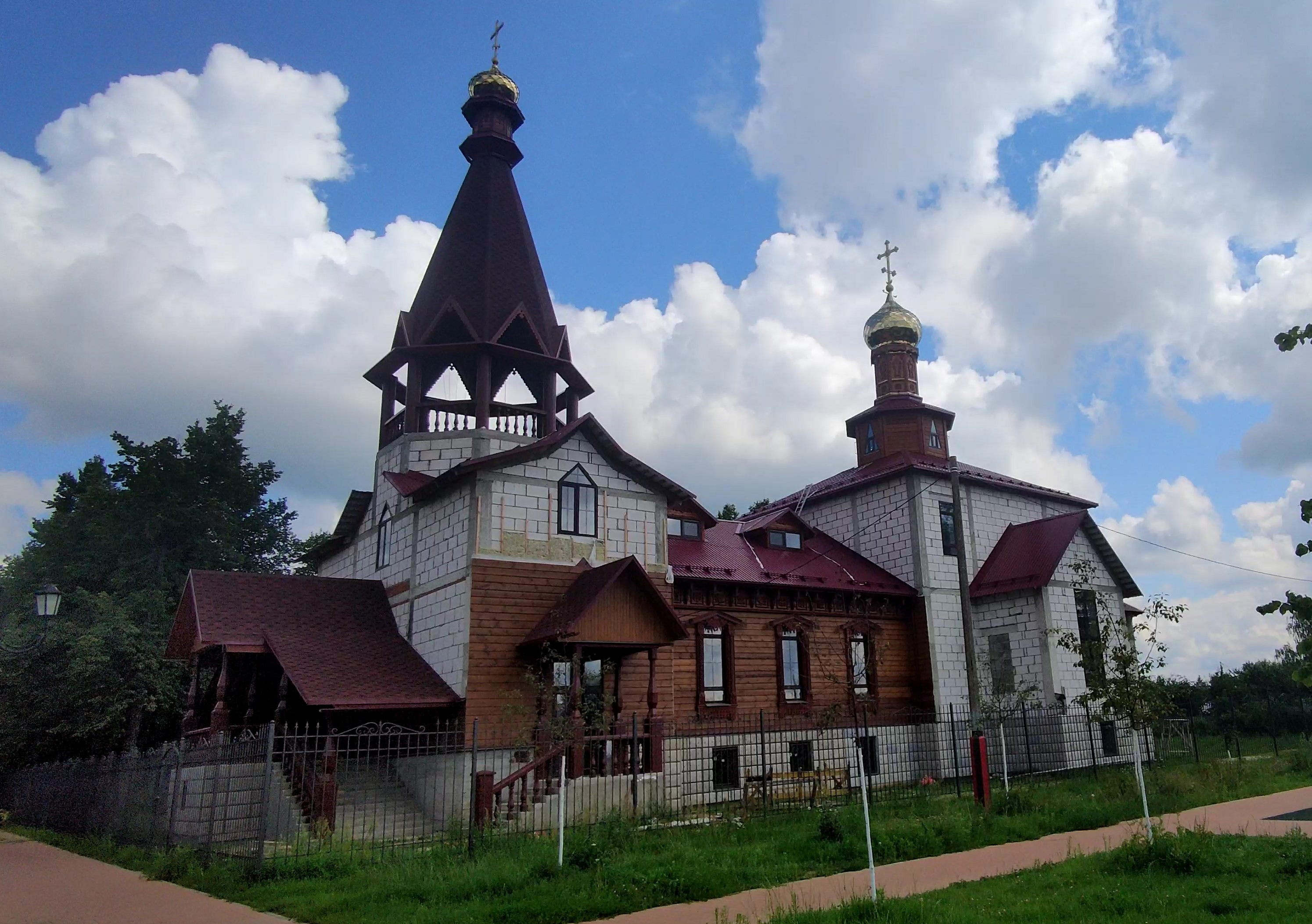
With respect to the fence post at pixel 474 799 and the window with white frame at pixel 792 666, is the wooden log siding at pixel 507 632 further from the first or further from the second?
the window with white frame at pixel 792 666

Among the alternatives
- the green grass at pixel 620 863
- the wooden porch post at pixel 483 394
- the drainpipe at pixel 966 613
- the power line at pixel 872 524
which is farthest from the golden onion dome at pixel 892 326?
the green grass at pixel 620 863

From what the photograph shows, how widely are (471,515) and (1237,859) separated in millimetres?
13372

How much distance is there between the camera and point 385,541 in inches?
886

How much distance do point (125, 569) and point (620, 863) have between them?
26192 millimetres

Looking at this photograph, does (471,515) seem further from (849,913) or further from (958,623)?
(958,623)

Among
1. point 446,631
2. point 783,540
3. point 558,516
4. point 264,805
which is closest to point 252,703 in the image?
point 446,631

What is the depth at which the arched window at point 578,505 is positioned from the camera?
1986cm

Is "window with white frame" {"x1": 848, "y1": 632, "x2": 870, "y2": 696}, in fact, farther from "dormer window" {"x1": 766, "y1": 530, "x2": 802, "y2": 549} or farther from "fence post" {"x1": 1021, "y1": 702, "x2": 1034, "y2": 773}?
"fence post" {"x1": 1021, "y1": 702, "x2": 1034, "y2": 773}

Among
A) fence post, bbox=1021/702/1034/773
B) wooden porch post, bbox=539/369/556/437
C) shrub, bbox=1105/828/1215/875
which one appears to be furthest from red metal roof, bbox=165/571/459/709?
shrub, bbox=1105/828/1215/875

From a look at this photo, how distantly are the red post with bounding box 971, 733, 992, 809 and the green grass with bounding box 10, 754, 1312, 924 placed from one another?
0.30 metres

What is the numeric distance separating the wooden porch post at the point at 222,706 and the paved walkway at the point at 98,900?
10.4 feet

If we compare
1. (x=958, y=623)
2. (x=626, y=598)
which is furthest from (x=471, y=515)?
(x=958, y=623)

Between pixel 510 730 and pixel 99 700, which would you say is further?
pixel 99 700

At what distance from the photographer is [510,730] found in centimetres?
1802
